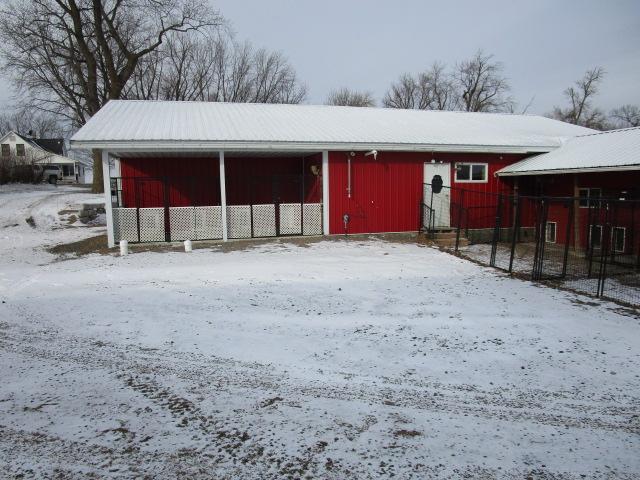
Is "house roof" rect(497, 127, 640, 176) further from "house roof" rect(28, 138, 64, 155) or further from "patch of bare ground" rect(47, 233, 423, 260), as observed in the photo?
"house roof" rect(28, 138, 64, 155)

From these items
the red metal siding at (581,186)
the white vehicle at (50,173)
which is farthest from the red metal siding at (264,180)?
the white vehicle at (50,173)

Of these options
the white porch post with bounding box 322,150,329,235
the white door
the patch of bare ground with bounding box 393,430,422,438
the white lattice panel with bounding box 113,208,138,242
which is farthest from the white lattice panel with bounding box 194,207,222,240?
the patch of bare ground with bounding box 393,430,422,438

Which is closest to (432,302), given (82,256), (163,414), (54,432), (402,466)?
(402,466)

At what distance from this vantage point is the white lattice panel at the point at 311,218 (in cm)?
1392

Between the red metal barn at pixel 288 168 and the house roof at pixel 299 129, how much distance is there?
1.7 inches

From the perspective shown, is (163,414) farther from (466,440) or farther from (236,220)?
(236,220)

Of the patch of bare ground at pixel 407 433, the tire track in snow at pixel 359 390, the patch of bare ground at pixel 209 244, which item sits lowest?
the patch of bare ground at pixel 407 433

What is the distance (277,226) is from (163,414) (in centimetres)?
1042

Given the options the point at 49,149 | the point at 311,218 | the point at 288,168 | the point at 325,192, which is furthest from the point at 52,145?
the point at 325,192

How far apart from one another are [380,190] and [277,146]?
384 cm

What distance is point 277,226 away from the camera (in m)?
13.8

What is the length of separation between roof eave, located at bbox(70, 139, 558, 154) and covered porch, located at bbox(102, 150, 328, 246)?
0.44 meters

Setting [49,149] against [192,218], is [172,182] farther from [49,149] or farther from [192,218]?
[49,149]

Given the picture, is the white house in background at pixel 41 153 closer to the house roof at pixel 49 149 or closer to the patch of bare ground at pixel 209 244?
the house roof at pixel 49 149
